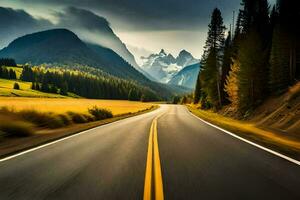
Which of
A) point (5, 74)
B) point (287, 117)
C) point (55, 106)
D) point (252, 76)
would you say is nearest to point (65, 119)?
point (55, 106)

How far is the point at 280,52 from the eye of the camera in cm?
3669

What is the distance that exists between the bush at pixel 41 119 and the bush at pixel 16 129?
12.4ft

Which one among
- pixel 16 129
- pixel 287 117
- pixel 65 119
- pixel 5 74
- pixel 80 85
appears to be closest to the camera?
pixel 16 129

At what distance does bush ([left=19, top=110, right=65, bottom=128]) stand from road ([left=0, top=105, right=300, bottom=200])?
32.3 feet

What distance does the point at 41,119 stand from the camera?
19797mm

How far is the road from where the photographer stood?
207 inches

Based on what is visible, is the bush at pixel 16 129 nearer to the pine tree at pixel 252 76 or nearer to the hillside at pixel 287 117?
the hillside at pixel 287 117

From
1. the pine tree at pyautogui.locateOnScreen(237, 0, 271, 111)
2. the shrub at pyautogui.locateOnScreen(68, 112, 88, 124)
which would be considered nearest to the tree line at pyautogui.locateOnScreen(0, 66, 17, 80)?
the pine tree at pyautogui.locateOnScreen(237, 0, 271, 111)

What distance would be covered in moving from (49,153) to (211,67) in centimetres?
4897

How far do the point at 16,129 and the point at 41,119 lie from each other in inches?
193

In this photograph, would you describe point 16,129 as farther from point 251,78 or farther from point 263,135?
point 251,78

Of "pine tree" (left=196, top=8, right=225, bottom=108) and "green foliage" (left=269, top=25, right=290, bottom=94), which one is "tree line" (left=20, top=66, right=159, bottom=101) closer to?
"pine tree" (left=196, top=8, right=225, bottom=108)

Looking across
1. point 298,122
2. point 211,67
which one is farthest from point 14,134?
point 211,67

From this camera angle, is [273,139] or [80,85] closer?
[273,139]
